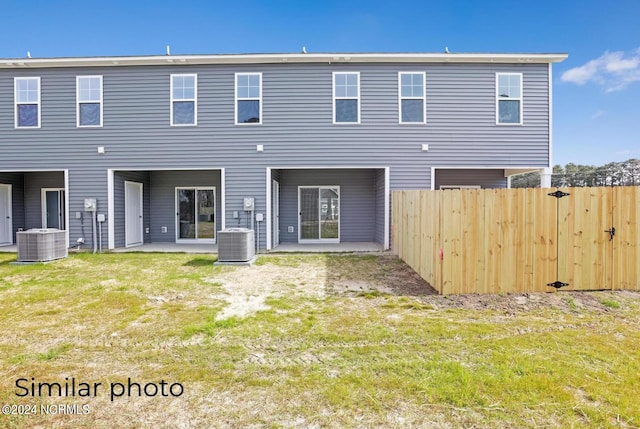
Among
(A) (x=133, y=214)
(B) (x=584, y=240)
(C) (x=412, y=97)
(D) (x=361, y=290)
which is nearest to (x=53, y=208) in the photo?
(A) (x=133, y=214)

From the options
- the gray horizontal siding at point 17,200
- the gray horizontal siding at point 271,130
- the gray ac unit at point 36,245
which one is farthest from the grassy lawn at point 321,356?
the gray horizontal siding at point 17,200

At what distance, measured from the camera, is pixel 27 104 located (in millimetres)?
10125

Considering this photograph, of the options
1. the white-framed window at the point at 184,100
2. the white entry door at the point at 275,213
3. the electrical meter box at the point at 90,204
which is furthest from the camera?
the white entry door at the point at 275,213

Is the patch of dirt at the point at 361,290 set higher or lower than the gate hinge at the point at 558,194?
lower

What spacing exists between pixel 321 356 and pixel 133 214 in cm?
1024

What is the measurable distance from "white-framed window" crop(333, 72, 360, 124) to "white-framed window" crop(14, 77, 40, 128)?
9017 mm

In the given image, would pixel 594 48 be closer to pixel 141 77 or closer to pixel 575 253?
pixel 575 253

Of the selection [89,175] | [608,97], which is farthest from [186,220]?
[608,97]

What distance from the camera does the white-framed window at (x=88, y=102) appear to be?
10094 millimetres

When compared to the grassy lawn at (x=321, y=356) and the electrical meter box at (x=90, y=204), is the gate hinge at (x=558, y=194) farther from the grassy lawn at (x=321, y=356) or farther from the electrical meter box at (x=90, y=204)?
the electrical meter box at (x=90, y=204)

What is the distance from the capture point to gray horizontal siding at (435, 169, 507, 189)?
11922mm

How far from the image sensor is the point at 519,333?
12.0 ft

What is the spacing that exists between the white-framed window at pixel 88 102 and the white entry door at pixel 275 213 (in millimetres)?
5579

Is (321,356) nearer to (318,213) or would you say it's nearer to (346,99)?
(346,99)
